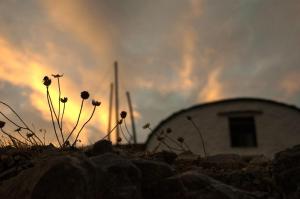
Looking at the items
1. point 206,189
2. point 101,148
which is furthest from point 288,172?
point 101,148

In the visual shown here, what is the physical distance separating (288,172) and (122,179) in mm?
1827

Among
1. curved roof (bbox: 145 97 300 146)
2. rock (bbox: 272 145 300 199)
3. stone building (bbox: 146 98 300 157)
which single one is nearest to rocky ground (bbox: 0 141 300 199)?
rock (bbox: 272 145 300 199)

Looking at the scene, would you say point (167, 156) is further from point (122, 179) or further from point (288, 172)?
point (122, 179)

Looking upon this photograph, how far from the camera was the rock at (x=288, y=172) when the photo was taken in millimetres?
3987

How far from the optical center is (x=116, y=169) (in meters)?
3.60

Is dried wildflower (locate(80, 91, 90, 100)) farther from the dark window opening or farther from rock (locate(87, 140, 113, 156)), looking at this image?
the dark window opening

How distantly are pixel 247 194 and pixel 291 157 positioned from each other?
71 centimetres

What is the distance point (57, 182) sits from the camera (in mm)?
3070

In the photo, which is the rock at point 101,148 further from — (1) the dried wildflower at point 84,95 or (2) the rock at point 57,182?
(2) the rock at point 57,182

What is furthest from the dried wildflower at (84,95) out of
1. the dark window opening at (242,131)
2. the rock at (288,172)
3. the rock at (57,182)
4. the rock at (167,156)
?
the dark window opening at (242,131)

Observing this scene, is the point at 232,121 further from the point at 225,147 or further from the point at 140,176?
the point at 140,176

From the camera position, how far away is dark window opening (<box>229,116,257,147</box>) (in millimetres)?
18078

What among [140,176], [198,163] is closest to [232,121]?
[198,163]

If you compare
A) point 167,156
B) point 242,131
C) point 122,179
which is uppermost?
point 242,131
